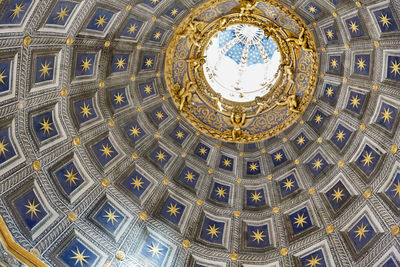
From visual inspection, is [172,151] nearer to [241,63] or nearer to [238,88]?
[238,88]

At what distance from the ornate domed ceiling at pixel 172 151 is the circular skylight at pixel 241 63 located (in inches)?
53.2

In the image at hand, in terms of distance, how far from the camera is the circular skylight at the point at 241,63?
2623cm

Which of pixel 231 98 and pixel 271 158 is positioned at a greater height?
pixel 231 98

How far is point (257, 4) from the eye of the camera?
2131cm

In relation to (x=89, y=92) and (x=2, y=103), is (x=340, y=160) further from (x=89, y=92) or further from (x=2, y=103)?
(x=2, y=103)

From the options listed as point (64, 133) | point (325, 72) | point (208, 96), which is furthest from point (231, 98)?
point (64, 133)

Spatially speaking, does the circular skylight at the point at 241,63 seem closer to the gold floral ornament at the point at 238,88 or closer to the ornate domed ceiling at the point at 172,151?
the gold floral ornament at the point at 238,88

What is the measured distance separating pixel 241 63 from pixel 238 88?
3249 millimetres

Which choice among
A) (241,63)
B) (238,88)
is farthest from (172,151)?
(241,63)

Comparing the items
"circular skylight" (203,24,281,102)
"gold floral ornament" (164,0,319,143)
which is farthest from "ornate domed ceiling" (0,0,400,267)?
"circular skylight" (203,24,281,102)

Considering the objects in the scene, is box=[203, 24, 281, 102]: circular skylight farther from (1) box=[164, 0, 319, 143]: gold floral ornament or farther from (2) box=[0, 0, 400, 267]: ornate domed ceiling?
(2) box=[0, 0, 400, 267]: ornate domed ceiling

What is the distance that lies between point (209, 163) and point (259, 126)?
4011mm

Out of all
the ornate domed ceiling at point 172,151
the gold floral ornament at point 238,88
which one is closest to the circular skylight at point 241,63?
the gold floral ornament at point 238,88

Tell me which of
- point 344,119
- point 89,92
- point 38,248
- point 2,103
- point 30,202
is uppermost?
point 344,119
